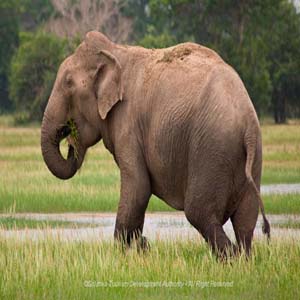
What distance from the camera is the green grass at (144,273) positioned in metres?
9.26

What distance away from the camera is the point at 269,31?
5688 cm

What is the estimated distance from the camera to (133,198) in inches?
439

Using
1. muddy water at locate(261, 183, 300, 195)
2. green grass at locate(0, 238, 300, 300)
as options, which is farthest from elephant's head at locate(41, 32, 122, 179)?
muddy water at locate(261, 183, 300, 195)

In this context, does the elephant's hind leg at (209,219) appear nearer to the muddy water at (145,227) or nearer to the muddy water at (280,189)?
the muddy water at (145,227)

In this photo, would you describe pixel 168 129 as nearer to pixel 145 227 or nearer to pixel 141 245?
pixel 141 245

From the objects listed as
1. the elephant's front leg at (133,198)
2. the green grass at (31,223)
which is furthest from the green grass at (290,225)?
the elephant's front leg at (133,198)

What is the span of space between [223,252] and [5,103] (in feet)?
200

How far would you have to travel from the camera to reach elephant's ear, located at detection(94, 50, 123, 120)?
11.4 metres

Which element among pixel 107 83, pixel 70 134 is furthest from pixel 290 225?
pixel 107 83

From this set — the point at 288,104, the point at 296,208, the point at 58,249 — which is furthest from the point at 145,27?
the point at 58,249

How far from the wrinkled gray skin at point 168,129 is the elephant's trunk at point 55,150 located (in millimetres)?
10

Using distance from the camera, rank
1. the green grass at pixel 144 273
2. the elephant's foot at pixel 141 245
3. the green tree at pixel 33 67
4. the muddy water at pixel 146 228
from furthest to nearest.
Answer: the green tree at pixel 33 67, the muddy water at pixel 146 228, the elephant's foot at pixel 141 245, the green grass at pixel 144 273

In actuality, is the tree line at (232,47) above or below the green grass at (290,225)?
above

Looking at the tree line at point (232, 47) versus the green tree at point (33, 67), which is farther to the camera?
the green tree at point (33, 67)
